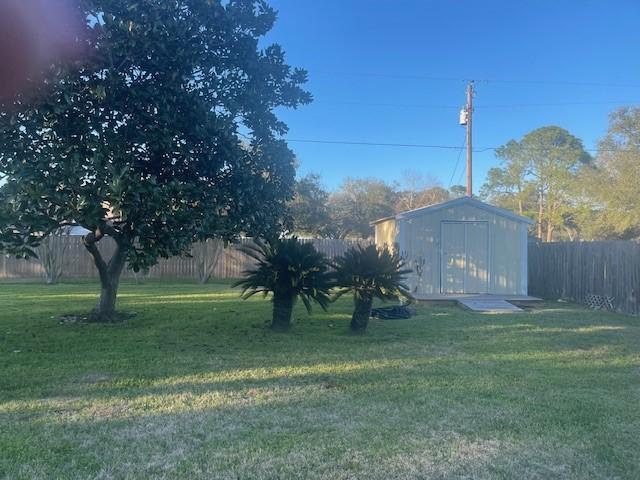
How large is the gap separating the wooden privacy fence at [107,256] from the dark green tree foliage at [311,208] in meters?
4.90

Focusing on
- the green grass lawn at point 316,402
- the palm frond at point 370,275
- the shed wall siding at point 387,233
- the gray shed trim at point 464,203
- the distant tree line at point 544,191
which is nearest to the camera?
the green grass lawn at point 316,402

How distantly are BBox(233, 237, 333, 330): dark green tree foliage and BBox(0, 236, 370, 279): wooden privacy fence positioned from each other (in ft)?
35.8

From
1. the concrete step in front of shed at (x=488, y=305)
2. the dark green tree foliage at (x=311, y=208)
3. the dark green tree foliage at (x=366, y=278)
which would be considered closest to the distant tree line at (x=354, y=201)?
the dark green tree foliage at (x=311, y=208)

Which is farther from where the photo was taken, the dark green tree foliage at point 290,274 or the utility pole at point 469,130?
the utility pole at point 469,130

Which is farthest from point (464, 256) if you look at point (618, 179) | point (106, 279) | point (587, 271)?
point (618, 179)

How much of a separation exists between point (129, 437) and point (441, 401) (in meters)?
2.73

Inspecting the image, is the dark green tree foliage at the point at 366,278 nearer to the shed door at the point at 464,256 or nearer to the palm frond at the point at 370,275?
the palm frond at the point at 370,275

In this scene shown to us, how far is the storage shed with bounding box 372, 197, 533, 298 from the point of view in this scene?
13797 millimetres

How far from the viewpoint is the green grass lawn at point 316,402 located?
3408 millimetres

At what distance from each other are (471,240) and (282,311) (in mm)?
7279

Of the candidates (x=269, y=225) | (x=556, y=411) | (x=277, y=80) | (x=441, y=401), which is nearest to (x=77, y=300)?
(x=269, y=225)

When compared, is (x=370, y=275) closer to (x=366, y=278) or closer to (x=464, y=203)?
(x=366, y=278)

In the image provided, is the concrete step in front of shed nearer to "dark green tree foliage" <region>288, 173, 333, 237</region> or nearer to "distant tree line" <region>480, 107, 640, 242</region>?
"dark green tree foliage" <region>288, 173, 333, 237</region>

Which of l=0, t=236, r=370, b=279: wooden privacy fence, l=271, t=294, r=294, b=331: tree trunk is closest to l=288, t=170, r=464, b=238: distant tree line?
l=0, t=236, r=370, b=279: wooden privacy fence
